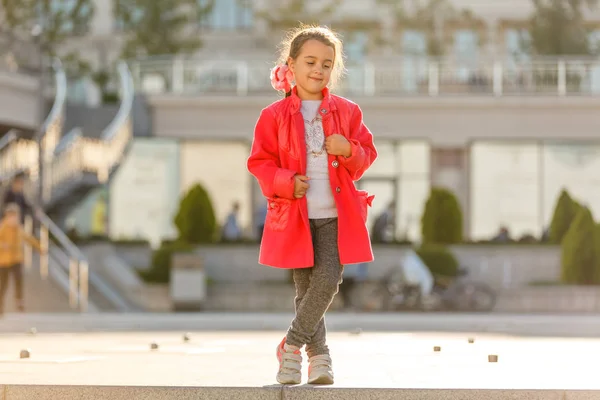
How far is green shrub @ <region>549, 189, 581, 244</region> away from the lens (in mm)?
29188

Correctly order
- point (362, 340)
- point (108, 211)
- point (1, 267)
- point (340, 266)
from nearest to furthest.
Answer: point (340, 266) < point (362, 340) < point (1, 267) < point (108, 211)

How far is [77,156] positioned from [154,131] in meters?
7.21

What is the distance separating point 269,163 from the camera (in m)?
7.12

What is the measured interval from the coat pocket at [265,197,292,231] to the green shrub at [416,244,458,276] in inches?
783

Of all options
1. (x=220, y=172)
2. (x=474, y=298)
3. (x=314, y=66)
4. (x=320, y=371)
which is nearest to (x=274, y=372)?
(x=320, y=371)

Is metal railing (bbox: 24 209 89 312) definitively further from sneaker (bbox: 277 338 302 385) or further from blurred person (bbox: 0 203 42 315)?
sneaker (bbox: 277 338 302 385)

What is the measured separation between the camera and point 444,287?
24406 millimetres

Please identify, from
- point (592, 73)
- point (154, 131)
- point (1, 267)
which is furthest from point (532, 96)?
point (1, 267)

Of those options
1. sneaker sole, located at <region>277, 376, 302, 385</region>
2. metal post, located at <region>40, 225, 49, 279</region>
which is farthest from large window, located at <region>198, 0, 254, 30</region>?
sneaker sole, located at <region>277, 376, 302, 385</region>

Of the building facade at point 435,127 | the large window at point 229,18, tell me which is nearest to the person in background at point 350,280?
the building facade at point 435,127

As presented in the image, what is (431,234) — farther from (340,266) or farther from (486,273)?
(340,266)

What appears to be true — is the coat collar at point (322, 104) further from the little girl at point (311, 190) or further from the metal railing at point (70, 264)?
the metal railing at point (70, 264)

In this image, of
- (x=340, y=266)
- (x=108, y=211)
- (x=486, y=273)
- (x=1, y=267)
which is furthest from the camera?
(x=108, y=211)

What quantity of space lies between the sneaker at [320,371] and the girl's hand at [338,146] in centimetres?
109
